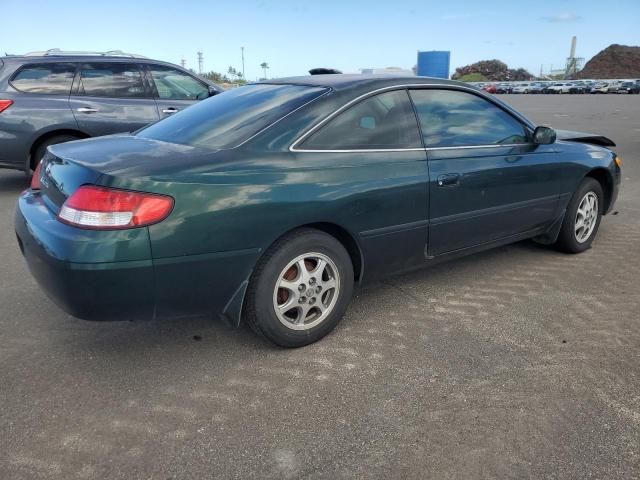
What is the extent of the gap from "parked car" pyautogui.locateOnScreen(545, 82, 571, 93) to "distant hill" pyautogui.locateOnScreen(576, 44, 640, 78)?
151 ft

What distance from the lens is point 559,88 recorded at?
2172 inches

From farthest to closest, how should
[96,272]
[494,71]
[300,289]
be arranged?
[494,71], [300,289], [96,272]

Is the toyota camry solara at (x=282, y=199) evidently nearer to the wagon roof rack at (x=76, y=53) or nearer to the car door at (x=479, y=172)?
the car door at (x=479, y=172)

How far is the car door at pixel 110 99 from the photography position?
6.97m

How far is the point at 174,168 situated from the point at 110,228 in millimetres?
413

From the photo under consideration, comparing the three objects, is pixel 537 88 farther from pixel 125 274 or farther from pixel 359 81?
pixel 125 274

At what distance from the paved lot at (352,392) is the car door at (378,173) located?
507 millimetres

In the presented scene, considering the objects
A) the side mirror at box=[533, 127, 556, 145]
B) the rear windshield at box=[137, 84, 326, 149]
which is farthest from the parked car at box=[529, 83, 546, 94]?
the rear windshield at box=[137, 84, 326, 149]

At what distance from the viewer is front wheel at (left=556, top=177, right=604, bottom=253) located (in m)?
4.48

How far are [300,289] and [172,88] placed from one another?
562 cm

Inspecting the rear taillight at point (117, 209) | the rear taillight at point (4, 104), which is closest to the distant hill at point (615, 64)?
the rear taillight at point (4, 104)

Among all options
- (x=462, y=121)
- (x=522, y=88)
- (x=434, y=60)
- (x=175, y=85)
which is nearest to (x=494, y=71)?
(x=522, y=88)

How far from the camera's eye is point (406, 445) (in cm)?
226

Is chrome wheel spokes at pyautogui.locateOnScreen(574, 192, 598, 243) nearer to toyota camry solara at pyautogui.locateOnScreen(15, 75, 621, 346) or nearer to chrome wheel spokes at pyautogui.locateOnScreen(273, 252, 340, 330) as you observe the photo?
toyota camry solara at pyautogui.locateOnScreen(15, 75, 621, 346)
